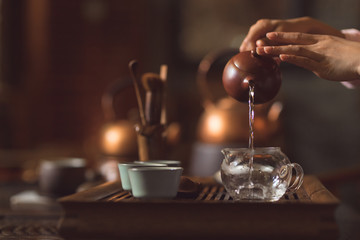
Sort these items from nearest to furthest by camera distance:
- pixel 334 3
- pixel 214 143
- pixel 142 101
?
pixel 142 101
pixel 214 143
pixel 334 3

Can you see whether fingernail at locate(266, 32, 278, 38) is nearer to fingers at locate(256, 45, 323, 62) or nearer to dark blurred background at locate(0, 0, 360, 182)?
fingers at locate(256, 45, 323, 62)

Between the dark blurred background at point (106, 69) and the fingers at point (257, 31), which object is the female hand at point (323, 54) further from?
the dark blurred background at point (106, 69)

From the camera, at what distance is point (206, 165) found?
1.80 meters

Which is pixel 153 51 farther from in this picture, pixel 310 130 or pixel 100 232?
pixel 100 232

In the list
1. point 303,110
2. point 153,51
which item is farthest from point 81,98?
point 303,110

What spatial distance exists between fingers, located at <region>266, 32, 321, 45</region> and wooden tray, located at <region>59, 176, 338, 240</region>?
1.12ft

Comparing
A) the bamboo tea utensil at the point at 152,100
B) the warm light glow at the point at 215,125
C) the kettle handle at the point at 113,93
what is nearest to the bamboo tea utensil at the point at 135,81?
the bamboo tea utensil at the point at 152,100

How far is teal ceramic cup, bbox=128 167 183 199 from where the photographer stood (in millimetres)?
688

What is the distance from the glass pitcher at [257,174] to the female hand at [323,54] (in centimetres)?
19

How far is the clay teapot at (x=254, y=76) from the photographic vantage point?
81 cm

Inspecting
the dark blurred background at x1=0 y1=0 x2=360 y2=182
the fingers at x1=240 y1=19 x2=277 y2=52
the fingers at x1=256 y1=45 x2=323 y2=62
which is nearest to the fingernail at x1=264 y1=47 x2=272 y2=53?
the fingers at x1=256 y1=45 x2=323 y2=62

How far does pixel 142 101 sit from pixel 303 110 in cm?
227

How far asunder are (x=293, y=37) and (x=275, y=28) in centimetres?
15

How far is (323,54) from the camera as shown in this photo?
0.86m
